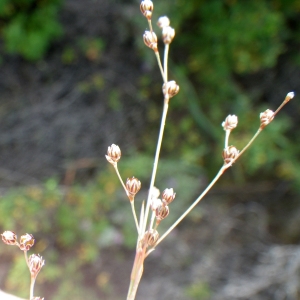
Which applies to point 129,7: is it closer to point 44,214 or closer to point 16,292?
point 44,214

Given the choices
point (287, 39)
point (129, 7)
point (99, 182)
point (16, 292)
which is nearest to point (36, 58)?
point (129, 7)

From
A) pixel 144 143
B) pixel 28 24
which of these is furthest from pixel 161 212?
pixel 144 143

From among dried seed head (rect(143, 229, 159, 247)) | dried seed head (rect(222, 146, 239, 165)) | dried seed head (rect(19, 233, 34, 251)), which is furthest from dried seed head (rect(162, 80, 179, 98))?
dried seed head (rect(19, 233, 34, 251))

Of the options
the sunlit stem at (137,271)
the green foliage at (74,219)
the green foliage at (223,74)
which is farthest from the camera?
the green foliage at (74,219)

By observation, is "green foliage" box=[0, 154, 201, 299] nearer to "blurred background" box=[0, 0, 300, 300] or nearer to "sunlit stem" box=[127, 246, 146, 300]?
"blurred background" box=[0, 0, 300, 300]

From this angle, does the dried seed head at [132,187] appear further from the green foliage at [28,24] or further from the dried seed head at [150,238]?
the green foliage at [28,24]

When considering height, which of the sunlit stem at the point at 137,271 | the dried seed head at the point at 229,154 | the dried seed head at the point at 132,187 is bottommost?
the sunlit stem at the point at 137,271

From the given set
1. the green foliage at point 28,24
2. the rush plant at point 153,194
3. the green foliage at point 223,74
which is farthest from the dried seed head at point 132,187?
the green foliage at point 28,24

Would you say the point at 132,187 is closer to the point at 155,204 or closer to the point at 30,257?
the point at 155,204
